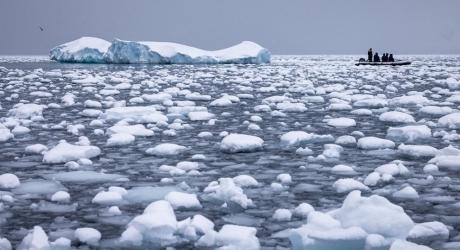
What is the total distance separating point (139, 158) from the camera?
5703mm

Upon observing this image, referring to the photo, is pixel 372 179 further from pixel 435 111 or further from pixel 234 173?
pixel 435 111

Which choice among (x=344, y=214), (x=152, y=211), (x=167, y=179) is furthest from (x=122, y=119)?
(x=344, y=214)

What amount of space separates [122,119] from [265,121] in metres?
2.53

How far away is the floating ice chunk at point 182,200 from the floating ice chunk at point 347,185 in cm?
126

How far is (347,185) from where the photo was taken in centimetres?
436

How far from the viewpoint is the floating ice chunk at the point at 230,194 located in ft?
12.9

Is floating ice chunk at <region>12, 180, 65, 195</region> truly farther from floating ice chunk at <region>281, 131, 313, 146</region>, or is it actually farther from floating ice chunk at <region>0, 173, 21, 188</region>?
floating ice chunk at <region>281, 131, 313, 146</region>

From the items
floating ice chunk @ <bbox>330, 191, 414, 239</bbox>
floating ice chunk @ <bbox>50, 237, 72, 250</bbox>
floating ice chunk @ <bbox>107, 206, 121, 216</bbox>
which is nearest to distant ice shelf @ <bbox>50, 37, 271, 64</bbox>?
floating ice chunk @ <bbox>107, 206, 121, 216</bbox>

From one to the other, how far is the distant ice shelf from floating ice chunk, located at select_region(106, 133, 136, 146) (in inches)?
1255

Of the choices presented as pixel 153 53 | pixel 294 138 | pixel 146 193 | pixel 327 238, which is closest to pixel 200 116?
pixel 294 138

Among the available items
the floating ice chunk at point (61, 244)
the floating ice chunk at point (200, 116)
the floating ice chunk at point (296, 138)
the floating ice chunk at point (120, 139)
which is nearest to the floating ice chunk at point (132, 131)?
the floating ice chunk at point (120, 139)

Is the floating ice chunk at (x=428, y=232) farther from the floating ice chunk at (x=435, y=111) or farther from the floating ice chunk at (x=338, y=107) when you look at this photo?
the floating ice chunk at (x=338, y=107)

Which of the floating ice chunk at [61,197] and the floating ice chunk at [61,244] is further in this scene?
the floating ice chunk at [61,197]

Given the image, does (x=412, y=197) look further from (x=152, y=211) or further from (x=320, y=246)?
(x=152, y=211)
